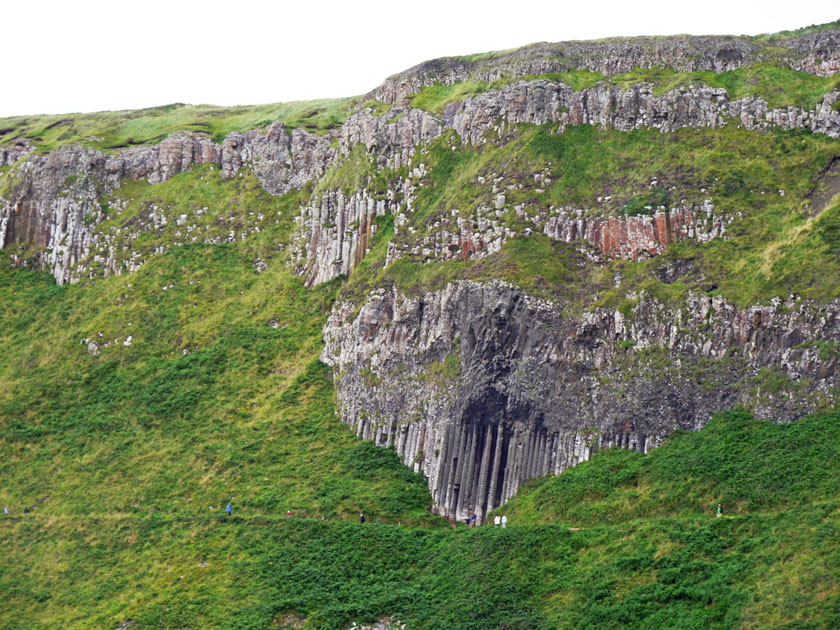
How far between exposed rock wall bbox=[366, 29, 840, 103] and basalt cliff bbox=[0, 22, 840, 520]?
0.77 feet

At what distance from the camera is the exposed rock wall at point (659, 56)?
8888 centimetres

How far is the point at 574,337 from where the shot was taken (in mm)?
74500

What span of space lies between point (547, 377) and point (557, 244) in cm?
1301

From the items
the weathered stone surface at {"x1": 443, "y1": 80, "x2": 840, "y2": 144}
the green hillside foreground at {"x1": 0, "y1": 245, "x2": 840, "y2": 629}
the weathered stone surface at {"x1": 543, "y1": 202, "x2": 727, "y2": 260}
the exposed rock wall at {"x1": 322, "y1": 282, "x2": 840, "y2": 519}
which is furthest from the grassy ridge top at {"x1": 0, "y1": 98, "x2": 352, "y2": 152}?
the weathered stone surface at {"x1": 543, "y1": 202, "x2": 727, "y2": 260}

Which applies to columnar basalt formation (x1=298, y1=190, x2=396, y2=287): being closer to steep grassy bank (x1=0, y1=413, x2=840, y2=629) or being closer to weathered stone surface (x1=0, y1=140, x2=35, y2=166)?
steep grassy bank (x1=0, y1=413, x2=840, y2=629)

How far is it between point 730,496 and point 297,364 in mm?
42538

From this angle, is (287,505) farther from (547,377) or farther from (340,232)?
(340,232)

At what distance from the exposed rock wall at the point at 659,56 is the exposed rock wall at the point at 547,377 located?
29.0 meters

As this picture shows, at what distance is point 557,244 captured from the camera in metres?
81.8

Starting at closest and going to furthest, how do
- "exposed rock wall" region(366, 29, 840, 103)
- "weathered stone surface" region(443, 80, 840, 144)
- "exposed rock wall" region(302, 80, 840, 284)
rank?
"exposed rock wall" region(302, 80, 840, 284), "weathered stone surface" region(443, 80, 840, 144), "exposed rock wall" region(366, 29, 840, 103)

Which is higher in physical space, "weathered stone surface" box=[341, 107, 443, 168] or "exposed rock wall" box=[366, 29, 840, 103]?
"exposed rock wall" box=[366, 29, 840, 103]

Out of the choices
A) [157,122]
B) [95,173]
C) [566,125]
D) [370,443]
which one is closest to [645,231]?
[566,125]

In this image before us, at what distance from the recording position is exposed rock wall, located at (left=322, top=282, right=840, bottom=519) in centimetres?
6675

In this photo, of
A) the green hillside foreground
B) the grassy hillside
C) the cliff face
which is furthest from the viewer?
the cliff face
